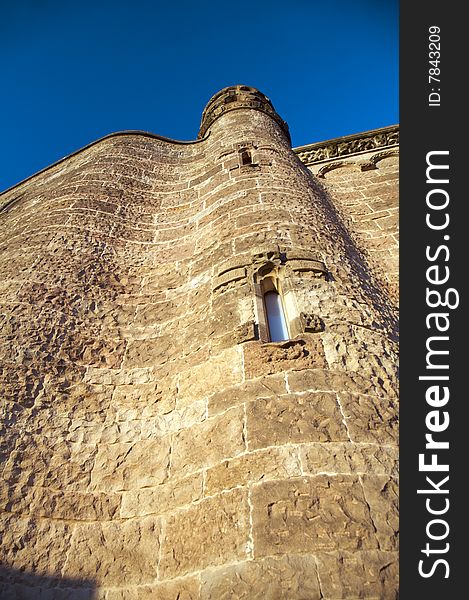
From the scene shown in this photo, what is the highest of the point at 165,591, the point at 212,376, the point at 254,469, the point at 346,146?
the point at 346,146

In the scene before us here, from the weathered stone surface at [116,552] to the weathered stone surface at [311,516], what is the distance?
0.73 meters

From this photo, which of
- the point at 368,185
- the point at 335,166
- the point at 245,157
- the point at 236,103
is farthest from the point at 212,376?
the point at 236,103

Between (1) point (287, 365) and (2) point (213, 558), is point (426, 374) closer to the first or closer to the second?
(1) point (287, 365)

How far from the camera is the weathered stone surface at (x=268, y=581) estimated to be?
5.79 ft

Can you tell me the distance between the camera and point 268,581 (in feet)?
5.99

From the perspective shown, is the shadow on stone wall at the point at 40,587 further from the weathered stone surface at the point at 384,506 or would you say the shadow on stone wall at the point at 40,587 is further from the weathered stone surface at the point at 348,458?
the weathered stone surface at the point at 384,506

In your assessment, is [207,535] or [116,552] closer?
[207,535]

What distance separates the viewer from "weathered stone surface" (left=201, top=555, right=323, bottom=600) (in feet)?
5.79

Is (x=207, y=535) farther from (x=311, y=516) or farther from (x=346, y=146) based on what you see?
(x=346, y=146)

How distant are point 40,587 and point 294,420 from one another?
1633mm

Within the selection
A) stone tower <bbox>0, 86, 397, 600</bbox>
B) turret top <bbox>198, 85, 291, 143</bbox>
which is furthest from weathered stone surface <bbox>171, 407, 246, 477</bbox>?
turret top <bbox>198, 85, 291, 143</bbox>

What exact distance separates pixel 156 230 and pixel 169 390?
3.09 meters

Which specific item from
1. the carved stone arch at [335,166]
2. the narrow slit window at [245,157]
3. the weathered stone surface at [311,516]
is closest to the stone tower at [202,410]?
the weathered stone surface at [311,516]

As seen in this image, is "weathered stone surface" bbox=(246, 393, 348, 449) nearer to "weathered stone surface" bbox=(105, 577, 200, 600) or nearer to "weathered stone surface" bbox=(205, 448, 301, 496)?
"weathered stone surface" bbox=(205, 448, 301, 496)
